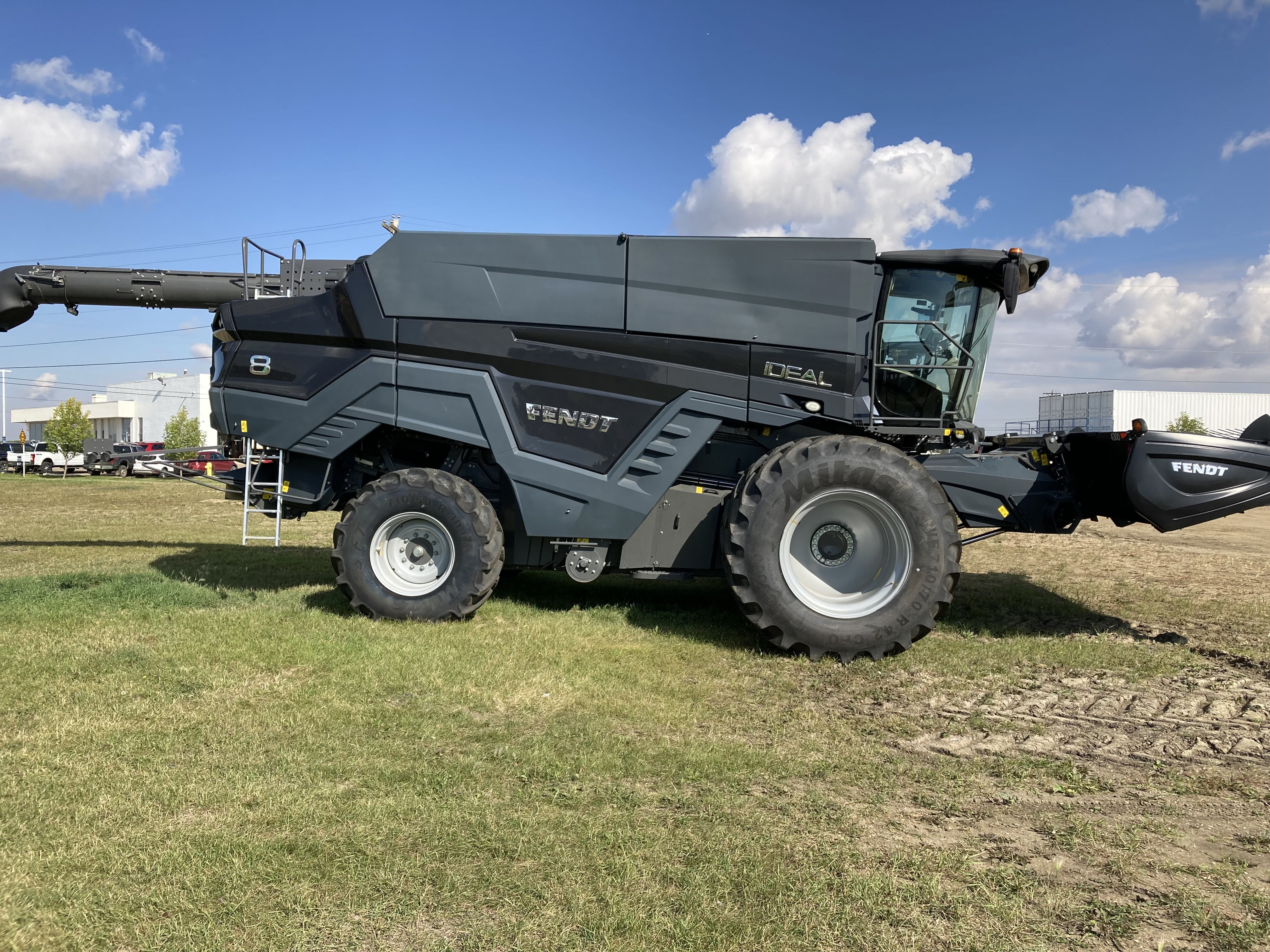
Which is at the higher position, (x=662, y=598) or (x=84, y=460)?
(x=662, y=598)

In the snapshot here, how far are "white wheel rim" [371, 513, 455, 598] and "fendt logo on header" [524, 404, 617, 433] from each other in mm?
1213

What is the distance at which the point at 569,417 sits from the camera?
6.94m

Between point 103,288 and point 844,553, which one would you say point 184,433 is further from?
point 844,553

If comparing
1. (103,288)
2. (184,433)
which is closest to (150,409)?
(184,433)

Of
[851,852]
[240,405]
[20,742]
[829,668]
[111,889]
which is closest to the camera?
[111,889]

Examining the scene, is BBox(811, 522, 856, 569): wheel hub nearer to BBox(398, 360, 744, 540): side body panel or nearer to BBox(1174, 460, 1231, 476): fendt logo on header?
BBox(398, 360, 744, 540): side body panel

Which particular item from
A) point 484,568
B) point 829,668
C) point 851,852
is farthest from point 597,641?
point 851,852

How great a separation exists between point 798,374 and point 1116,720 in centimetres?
328

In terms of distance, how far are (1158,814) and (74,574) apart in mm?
9310

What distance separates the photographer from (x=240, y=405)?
7422mm

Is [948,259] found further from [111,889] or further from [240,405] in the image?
[111,889]

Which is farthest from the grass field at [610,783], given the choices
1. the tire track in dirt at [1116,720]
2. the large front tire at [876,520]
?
the large front tire at [876,520]

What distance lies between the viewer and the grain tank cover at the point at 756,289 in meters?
6.71

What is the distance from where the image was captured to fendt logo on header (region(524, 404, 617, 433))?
6.90 meters
